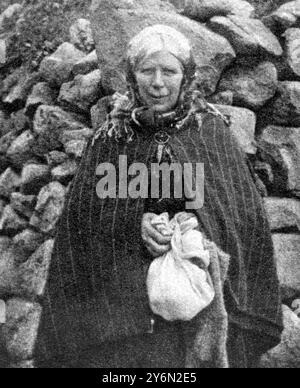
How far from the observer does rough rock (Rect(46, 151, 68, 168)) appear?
4.77 meters

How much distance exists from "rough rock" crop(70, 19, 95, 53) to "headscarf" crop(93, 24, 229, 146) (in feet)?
5.54

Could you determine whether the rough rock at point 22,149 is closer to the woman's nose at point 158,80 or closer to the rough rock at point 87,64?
the rough rock at point 87,64

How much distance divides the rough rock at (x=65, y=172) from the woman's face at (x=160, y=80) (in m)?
1.13

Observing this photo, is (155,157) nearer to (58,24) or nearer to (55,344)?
(55,344)

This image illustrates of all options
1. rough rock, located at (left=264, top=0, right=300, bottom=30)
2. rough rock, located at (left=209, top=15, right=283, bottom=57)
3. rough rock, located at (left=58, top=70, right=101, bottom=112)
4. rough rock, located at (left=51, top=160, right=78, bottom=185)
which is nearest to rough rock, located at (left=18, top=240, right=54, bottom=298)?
rough rock, located at (left=51, top=160, right=78, bottom=185)

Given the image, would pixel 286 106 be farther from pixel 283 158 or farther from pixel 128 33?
pixel 128 33

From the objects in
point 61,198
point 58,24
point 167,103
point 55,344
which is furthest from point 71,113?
point 55,344

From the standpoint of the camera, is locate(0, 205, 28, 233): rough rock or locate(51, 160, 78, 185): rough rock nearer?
locate(51, 160, 78, 185): rough rock

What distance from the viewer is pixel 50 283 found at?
368 centimetres

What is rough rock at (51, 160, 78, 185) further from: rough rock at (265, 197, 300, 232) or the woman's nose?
the woman's nose

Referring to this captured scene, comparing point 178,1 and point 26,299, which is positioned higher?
point 178,1

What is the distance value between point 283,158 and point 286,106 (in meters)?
0.34

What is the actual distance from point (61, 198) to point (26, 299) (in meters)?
0.61
